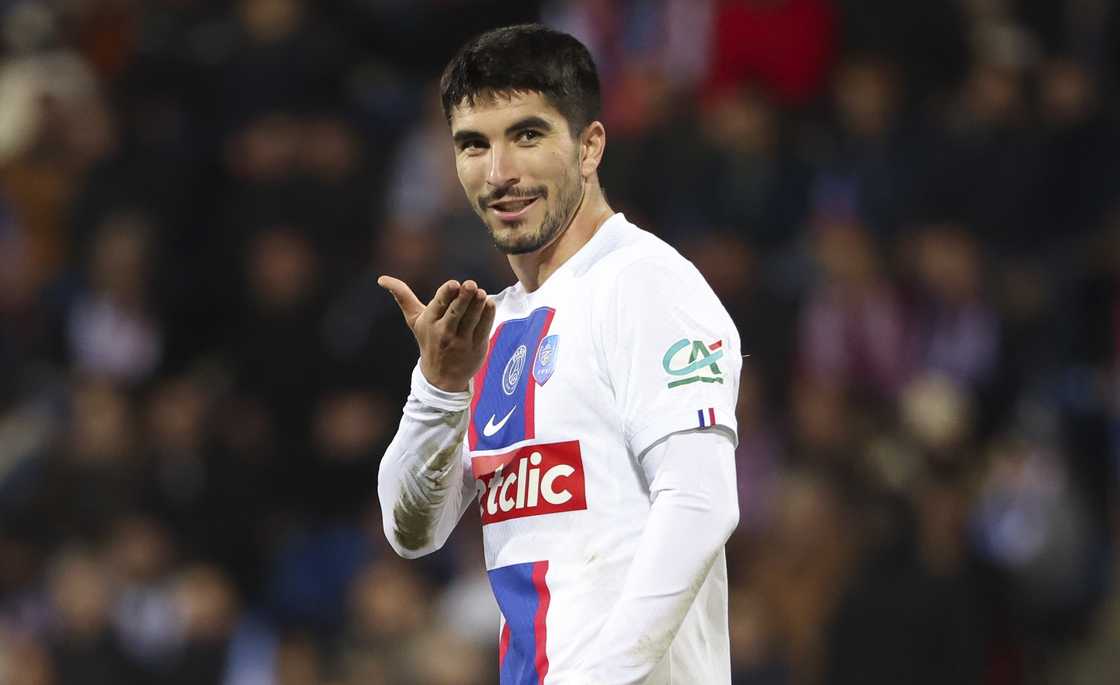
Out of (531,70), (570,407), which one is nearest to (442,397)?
(570,407)

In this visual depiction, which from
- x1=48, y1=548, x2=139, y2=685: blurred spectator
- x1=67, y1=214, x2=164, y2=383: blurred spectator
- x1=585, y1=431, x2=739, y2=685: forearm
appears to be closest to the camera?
x1=585, y1=431, x2=739, y2=685: forearm

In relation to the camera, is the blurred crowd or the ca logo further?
the blurred crowd

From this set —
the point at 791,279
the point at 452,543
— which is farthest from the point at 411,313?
the point at 791,279

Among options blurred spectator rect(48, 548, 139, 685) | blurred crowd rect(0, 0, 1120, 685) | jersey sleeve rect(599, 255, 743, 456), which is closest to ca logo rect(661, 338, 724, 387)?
jersey sleeve rect(599, 255, 743, 456)

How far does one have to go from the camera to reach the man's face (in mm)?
3434

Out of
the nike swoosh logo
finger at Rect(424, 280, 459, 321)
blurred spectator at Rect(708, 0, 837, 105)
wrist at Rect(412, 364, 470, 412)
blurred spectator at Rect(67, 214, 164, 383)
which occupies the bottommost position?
the nike swoosh logo

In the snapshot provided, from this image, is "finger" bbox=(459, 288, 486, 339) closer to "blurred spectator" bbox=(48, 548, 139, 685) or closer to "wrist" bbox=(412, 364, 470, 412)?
"wrist" bbox=(412, 364, 470, 412)

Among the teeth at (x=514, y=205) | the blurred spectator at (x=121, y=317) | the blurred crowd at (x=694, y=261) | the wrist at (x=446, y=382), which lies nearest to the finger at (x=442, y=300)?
the wrist at (x=446, y=382)

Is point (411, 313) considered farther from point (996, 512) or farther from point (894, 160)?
point (894, 160)

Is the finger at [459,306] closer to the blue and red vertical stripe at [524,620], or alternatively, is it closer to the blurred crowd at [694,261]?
the blue and red vertical stripe at [524,620]

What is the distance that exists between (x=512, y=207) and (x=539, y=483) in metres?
0.53

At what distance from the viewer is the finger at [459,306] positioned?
3250mm

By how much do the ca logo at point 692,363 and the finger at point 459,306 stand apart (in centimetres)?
36

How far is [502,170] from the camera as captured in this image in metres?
3.43
